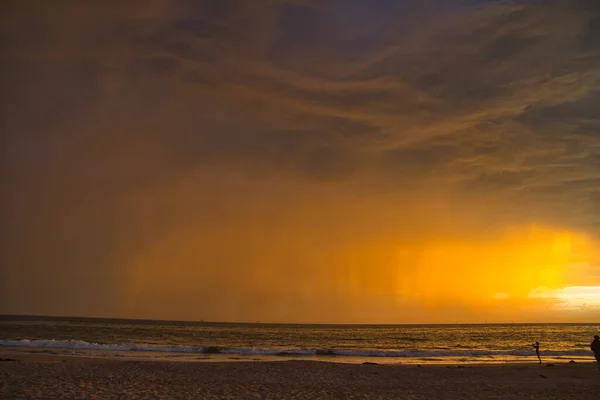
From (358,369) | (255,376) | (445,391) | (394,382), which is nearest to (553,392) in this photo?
(445,391)

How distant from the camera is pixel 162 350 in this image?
43250 millimetres

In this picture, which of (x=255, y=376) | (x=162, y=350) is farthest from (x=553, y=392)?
(x=162, y=350)

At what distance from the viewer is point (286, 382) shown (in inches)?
800

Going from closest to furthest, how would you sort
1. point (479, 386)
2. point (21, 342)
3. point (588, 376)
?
point (479, 386) < point (588, 376) < point (21, 342)

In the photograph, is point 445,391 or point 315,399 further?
point 445,391

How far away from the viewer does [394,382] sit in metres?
21.1

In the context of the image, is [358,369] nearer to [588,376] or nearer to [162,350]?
[588,376]

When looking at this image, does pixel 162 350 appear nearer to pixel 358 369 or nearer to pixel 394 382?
pixel 358 369

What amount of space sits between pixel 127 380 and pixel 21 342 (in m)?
31.4

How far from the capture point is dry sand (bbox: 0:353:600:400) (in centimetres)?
1669

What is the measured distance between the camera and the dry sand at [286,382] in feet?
54.7

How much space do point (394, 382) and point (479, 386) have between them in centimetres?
393

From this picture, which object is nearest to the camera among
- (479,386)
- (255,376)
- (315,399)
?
(315,399)

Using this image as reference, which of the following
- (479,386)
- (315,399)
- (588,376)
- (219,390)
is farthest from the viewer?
(588,376)
